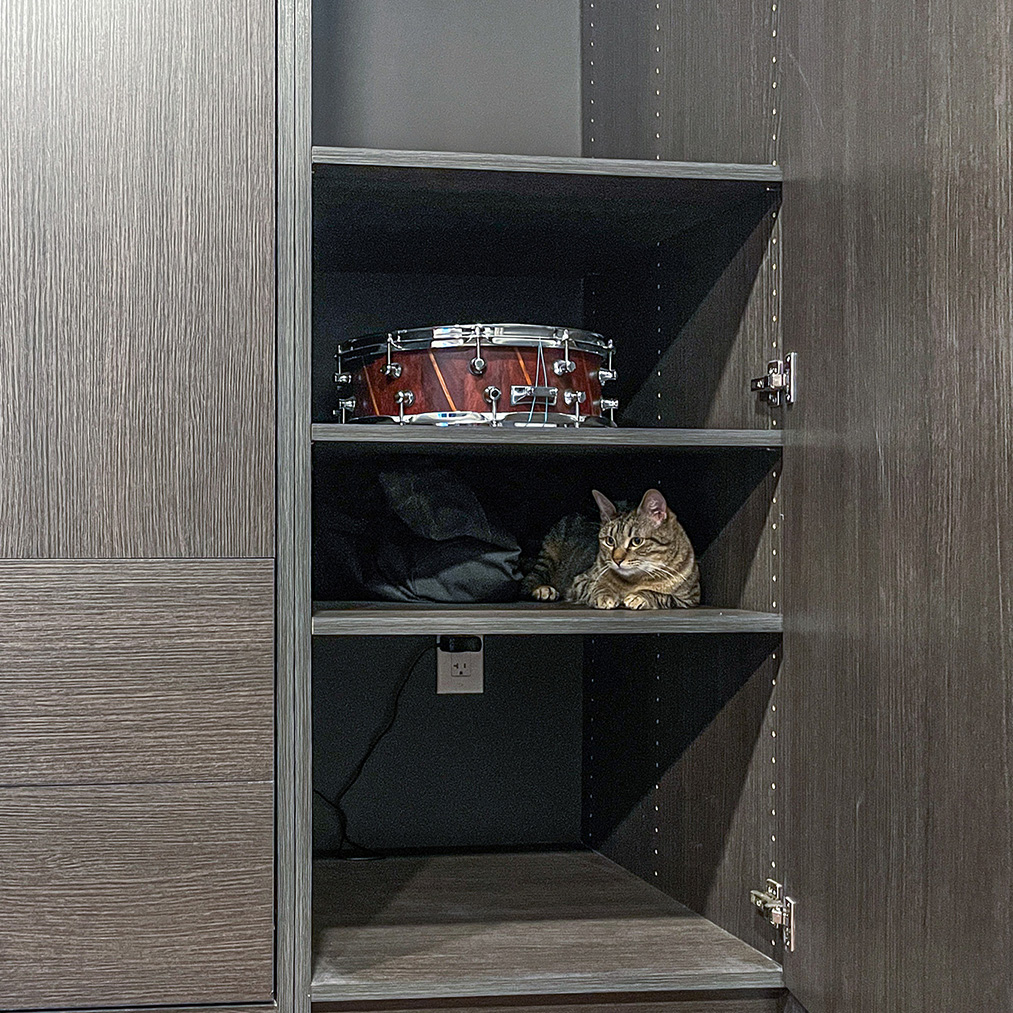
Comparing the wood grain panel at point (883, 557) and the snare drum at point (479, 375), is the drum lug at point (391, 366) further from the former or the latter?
the wood grain panel at point (883, 557)

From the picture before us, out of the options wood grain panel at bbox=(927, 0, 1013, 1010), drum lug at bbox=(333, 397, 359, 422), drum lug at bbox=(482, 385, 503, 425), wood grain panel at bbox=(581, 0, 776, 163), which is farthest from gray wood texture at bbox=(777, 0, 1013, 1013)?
drum lug at bbox=(333, 397, 359, 422)

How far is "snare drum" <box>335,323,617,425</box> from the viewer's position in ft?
5.18

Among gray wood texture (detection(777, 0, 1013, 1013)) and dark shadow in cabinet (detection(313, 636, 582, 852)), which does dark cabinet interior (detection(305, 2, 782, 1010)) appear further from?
gray wood texture (detection(777, 0, 1013, 1013))

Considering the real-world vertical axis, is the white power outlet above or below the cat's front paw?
below

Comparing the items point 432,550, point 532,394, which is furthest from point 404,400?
point 432,550

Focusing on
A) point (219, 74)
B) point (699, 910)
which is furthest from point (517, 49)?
point (699, 910)

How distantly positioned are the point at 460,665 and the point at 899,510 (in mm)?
1027

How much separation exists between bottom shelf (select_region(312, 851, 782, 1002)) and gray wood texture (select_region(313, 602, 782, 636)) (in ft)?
1.32

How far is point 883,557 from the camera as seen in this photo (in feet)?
4.12

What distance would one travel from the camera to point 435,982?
146 cm

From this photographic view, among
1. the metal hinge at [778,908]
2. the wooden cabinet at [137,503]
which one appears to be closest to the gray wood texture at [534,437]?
the wooden cabinet at [137,503]

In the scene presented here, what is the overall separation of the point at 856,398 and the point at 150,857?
919 millimetres

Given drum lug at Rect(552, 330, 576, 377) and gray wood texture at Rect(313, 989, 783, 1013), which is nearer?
gray wood texture at Rect(313, 989, 783, 1013)

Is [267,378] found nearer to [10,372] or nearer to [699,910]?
[10,372]
